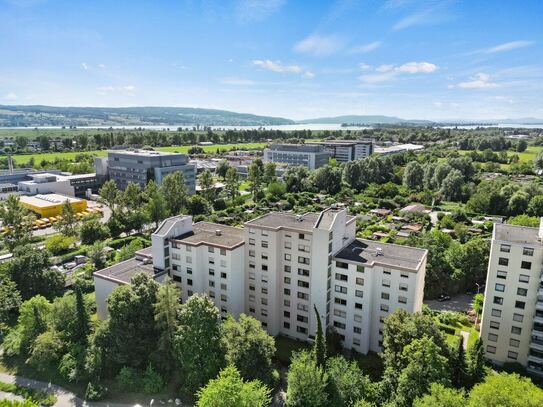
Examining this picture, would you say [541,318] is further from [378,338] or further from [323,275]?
[323,275]

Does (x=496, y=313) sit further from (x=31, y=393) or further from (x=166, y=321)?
(x=31, y=393)

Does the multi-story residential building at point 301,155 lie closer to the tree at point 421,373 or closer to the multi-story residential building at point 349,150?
the multi-story residential building at point 349,150

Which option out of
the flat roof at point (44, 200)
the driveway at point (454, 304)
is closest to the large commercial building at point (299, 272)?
the driveway at point (454, 304)

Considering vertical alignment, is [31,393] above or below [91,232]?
below

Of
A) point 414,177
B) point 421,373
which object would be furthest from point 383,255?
point 414,177

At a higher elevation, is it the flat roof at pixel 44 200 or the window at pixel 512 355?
the flat roof at pixel 44 200

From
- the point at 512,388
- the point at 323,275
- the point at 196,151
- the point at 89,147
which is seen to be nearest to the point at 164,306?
the point at 323,275

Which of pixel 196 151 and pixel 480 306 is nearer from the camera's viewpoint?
pixel 480 306
